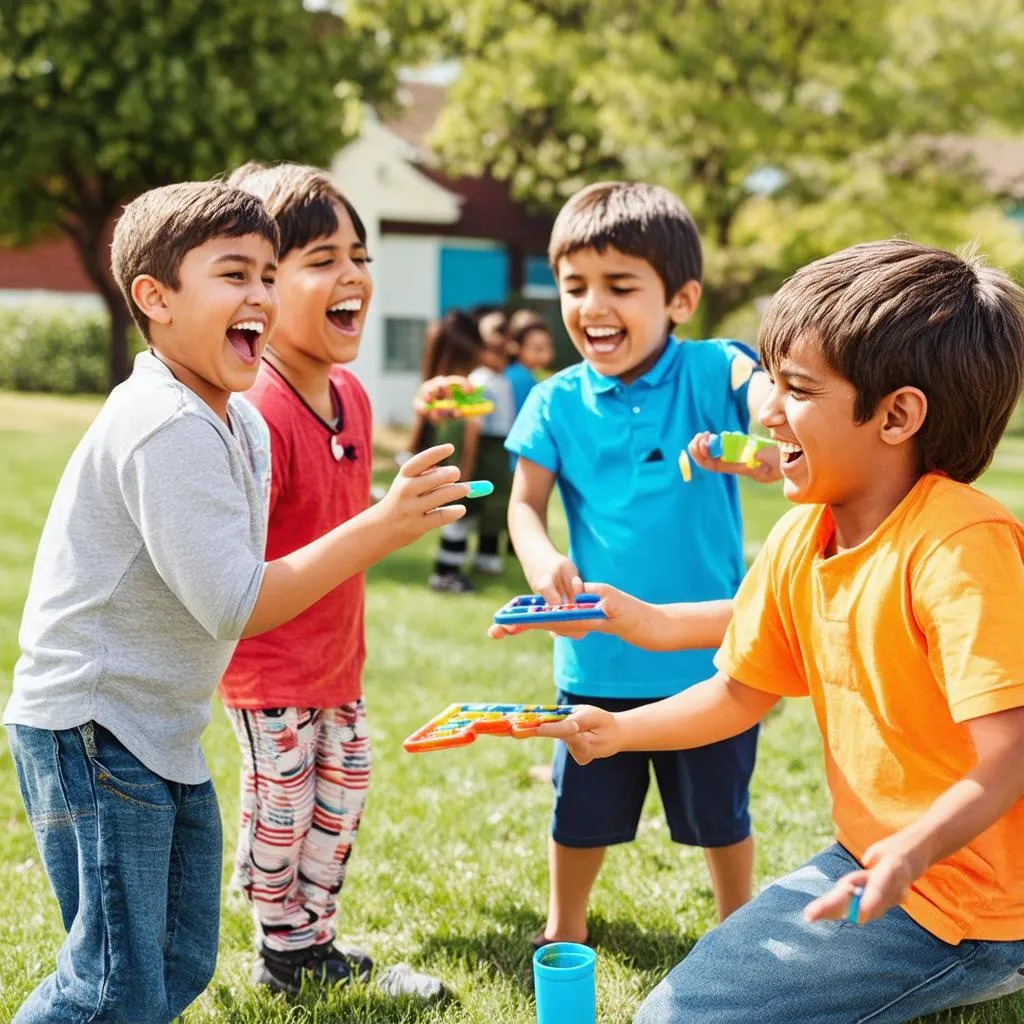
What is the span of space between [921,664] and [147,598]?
1.34m

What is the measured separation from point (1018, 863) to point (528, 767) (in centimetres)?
252

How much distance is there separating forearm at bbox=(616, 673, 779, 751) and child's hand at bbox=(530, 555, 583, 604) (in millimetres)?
315

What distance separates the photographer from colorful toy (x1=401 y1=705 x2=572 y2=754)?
2107 millimetres

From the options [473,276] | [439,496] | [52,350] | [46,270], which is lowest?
[52,350]

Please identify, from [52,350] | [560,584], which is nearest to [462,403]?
[560,584]

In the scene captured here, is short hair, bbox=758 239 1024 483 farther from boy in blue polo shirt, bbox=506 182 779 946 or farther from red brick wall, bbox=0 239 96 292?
red brick wall, bbox=0 239 96 292

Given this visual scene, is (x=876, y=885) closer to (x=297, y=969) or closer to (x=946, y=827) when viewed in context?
(x=946, y=827)

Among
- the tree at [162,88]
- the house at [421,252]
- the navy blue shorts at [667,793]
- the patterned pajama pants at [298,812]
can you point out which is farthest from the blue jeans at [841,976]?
the house at [421,252]

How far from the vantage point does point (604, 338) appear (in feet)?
10.1

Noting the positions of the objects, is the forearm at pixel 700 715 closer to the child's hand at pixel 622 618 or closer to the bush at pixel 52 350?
the child's hand at pixel 622 618

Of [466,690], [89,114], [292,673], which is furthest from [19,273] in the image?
[292,673]

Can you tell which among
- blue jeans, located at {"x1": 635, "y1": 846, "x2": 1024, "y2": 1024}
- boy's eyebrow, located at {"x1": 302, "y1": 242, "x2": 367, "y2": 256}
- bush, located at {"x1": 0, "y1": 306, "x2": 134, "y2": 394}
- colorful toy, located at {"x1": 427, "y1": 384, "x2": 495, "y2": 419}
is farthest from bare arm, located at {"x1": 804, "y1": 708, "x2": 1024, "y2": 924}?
bush, located at {"x1": 0, "y1": 306, "x2": 134, "y2": 394}

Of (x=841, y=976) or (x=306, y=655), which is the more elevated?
(x=306, y=655)

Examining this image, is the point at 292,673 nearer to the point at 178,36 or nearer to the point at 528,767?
the point at 528,767
